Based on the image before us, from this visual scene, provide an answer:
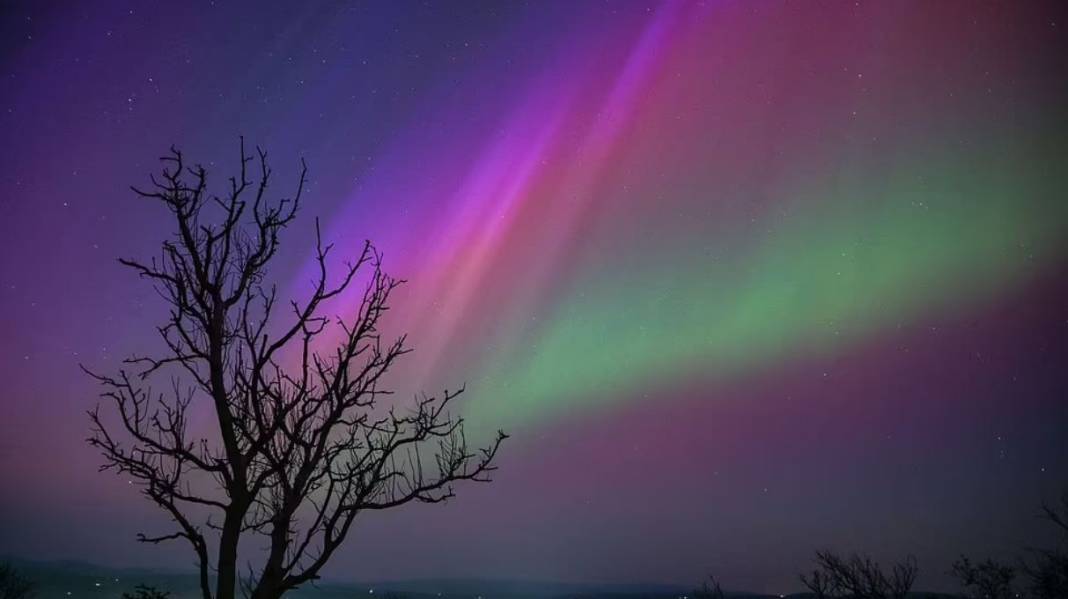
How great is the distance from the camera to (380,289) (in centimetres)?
581

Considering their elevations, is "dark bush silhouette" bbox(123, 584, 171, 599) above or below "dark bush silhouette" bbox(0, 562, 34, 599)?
above

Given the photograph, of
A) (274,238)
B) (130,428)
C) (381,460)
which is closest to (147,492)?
(130,428)

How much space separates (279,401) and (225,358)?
0.66 metres

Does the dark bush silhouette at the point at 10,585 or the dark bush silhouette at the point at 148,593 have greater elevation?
the dark bush silhouette at the point at 148,593

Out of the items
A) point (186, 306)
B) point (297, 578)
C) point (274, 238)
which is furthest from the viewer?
point (274, 238)

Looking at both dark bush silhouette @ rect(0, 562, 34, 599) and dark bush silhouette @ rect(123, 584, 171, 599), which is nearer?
dark bush silhouette @ rect(123, 584, 171, 599)

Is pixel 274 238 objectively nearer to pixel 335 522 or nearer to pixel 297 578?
pixel 335 522

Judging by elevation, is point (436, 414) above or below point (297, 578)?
Answer: above

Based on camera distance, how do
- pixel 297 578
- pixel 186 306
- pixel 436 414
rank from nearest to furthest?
pixel 297 578, pixel 186 306, pixel 436 414

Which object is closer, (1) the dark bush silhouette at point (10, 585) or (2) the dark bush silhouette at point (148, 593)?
(2) the dark bush silhouette at point (148, 593)

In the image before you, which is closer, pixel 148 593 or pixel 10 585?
pixel 148 593

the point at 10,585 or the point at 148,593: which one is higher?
the point at 148,593

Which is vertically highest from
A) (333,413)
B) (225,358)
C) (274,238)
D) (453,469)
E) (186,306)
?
(274,238)

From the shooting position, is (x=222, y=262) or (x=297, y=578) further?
(x=222, y=262)
